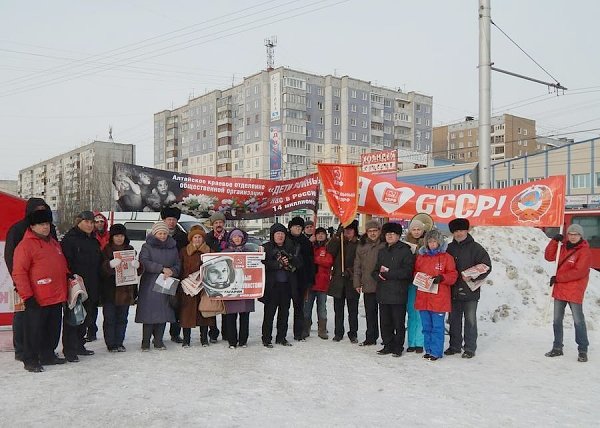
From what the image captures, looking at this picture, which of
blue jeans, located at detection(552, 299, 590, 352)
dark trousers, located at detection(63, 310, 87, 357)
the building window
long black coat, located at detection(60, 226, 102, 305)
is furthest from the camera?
the building window

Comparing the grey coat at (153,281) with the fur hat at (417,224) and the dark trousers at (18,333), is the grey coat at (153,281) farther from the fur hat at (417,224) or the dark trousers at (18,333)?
the fur hat at (417,224)

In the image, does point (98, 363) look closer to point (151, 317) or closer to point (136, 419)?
point (151, 317)

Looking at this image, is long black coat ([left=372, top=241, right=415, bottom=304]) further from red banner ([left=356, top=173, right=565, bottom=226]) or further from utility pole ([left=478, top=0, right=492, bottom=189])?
utility pole ([left=478, top=0, right=492, bottom=189])

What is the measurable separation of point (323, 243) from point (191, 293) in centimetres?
231

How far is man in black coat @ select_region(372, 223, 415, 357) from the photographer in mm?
6953

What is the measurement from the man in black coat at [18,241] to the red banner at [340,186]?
4.06 metres

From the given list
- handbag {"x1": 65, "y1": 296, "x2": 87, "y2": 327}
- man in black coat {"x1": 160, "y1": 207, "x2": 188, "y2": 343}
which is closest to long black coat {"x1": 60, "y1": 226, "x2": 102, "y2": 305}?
handbag {"x1": 65, "y1": 296, "x2": 87, "y2": 327}

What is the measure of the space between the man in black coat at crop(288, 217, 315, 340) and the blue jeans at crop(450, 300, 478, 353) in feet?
6.92

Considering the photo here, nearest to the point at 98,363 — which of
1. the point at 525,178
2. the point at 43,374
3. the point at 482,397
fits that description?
the point at 43,374

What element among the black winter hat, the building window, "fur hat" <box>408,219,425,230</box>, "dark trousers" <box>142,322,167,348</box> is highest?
the building window

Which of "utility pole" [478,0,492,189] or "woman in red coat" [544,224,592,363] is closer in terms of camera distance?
"woman in red coat" [544,224,592,363]

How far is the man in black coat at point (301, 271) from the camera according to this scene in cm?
→ 776

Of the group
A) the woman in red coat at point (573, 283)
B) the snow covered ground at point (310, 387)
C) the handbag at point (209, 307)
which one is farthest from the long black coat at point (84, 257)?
the woman in red coat at point (573, 283)

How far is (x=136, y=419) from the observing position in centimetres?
446
